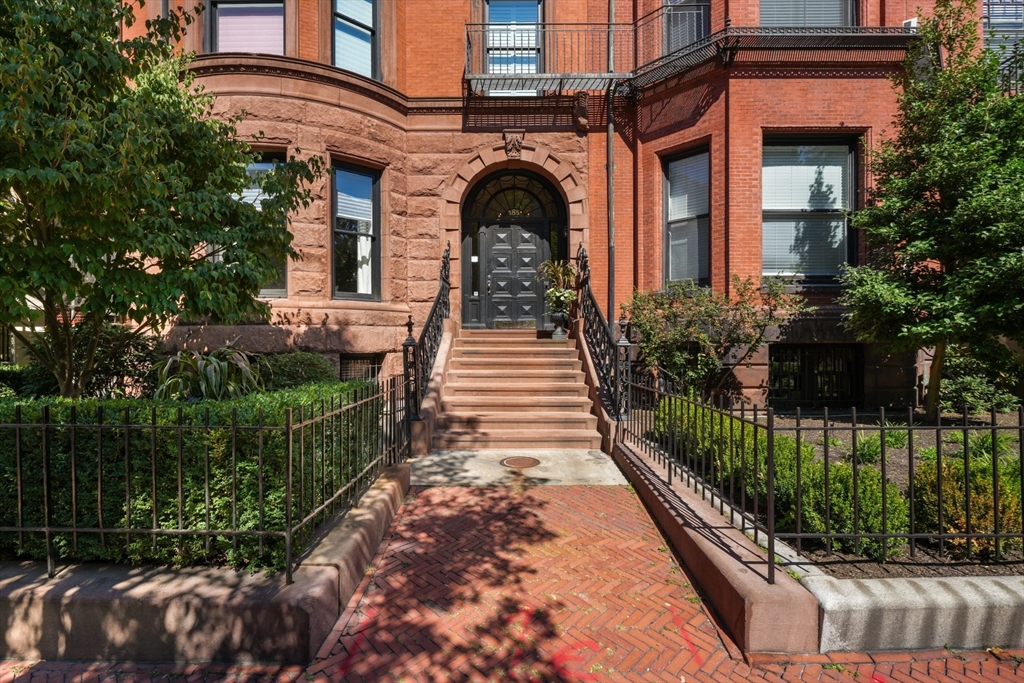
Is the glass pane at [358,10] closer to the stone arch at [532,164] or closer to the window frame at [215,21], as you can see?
the window frame at [215,21]

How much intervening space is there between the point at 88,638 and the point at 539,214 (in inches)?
405

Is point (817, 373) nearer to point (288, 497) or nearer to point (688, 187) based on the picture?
point (688, 187)

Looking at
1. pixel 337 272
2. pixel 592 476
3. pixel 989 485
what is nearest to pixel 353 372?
pixel 337 272

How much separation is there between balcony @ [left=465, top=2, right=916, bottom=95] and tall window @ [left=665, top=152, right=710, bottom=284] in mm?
1864

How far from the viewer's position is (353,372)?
30.8ft

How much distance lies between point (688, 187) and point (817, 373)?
4469 millimetres

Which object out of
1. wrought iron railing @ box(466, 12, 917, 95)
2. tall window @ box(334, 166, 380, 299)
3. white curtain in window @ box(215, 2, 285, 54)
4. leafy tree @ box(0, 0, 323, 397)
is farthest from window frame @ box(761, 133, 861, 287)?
white curtain in window @ box(215, 2, 285, 54)

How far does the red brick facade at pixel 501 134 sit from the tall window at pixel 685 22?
0.41 m

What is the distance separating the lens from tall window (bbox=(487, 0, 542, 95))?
10.7 meters

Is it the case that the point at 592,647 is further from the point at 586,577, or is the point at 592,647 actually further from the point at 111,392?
the point at 111,392

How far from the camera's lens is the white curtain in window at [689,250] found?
9.49m

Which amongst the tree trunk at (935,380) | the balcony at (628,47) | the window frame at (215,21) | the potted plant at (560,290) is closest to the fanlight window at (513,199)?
the potted plant at (560,290)

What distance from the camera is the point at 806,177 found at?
8992mm

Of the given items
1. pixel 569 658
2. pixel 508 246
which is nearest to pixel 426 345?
pixel 508 246
